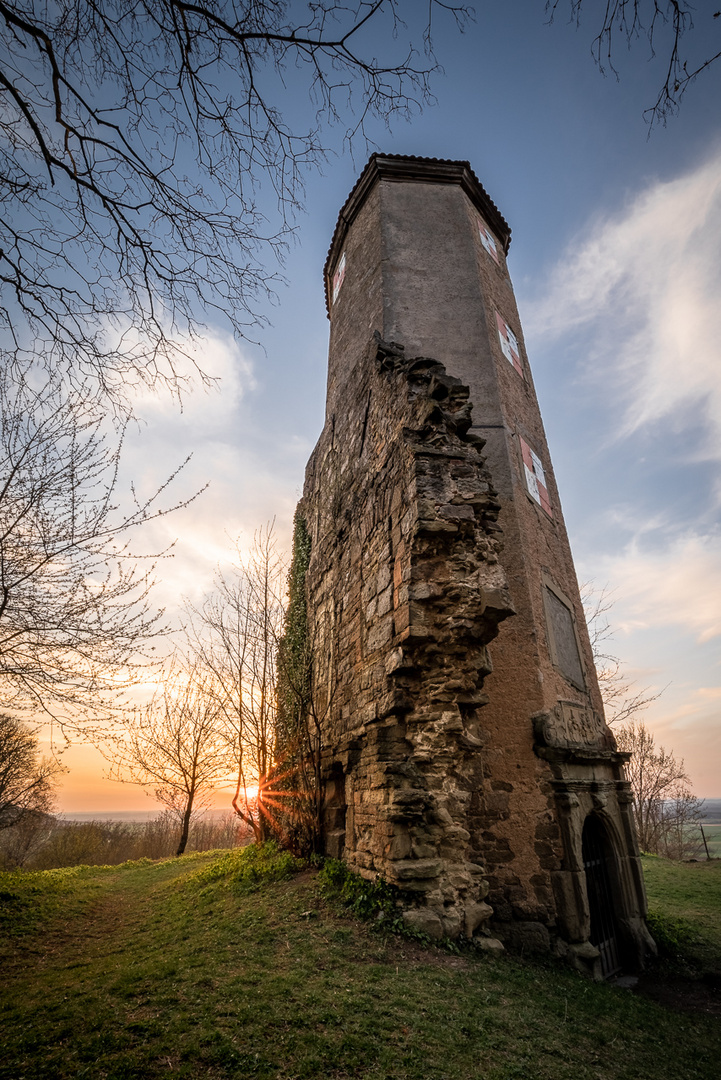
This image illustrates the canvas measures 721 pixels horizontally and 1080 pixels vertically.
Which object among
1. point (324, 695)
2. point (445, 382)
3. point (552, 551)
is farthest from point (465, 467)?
point (324, 695)

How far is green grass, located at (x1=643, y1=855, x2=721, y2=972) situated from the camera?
673 cm

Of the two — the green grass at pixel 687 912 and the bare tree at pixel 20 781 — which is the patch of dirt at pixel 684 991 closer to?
the green grass at pixel 687 912

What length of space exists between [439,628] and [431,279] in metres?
7.63

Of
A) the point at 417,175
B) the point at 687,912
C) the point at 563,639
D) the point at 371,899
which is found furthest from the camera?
the point at 417,175

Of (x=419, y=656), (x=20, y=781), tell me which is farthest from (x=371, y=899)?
(x=20, y=781)

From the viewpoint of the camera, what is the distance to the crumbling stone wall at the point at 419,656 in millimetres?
4633

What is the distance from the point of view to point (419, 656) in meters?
5.14

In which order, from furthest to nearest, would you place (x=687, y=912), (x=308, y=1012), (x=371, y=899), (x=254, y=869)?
(x=687, y=912) < (x=254, y=869) < (x=371, y=899) < (x=308, y=1012)

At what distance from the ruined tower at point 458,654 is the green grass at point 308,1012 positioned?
0.67m

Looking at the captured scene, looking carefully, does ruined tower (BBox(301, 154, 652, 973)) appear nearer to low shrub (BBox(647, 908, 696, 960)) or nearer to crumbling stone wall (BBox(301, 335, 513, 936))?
crumbling stone wall (BBox(301, 335, 513, 936))

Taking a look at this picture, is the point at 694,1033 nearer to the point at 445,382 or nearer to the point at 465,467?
the point at 465,467

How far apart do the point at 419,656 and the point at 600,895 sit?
176 inches

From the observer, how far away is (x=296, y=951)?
4027 millimetres

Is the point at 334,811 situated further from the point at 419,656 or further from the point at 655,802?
the point at 655,802
